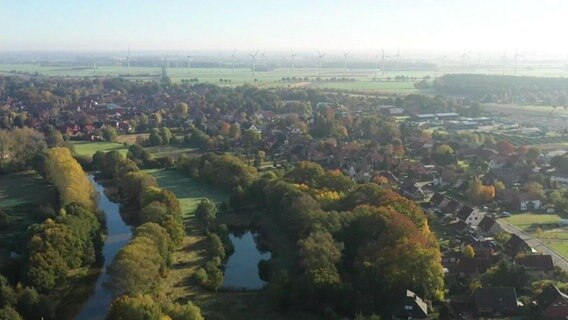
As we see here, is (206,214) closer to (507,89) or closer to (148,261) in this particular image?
(148,261)

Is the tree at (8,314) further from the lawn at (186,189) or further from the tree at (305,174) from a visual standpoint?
the tree at (305,174)

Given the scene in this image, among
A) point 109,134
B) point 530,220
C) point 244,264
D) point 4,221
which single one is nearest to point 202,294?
point 244,264

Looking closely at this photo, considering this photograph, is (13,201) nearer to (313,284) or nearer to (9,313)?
(9,313)

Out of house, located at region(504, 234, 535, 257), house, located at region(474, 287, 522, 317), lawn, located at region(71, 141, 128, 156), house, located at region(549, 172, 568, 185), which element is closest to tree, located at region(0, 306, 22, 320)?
house, located at region(474, 287, 522, 317)

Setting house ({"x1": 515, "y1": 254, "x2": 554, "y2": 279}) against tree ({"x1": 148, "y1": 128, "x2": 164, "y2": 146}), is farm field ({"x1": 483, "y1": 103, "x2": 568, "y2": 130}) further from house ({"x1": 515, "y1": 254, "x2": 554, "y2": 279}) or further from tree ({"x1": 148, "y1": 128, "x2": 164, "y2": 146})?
house ({"x1": 515, "y1": 254, "x2": 554, "y2": 279})

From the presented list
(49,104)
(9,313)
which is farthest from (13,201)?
(49,104)

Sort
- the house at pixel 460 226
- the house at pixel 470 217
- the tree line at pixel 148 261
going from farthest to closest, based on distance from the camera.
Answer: the house at pixel 470 217, the house at pixel 460 226, the tree line at pixel 148 261

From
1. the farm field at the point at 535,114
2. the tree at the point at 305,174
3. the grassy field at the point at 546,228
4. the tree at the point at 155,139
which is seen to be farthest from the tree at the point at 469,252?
the farm field at the point at 535,114
